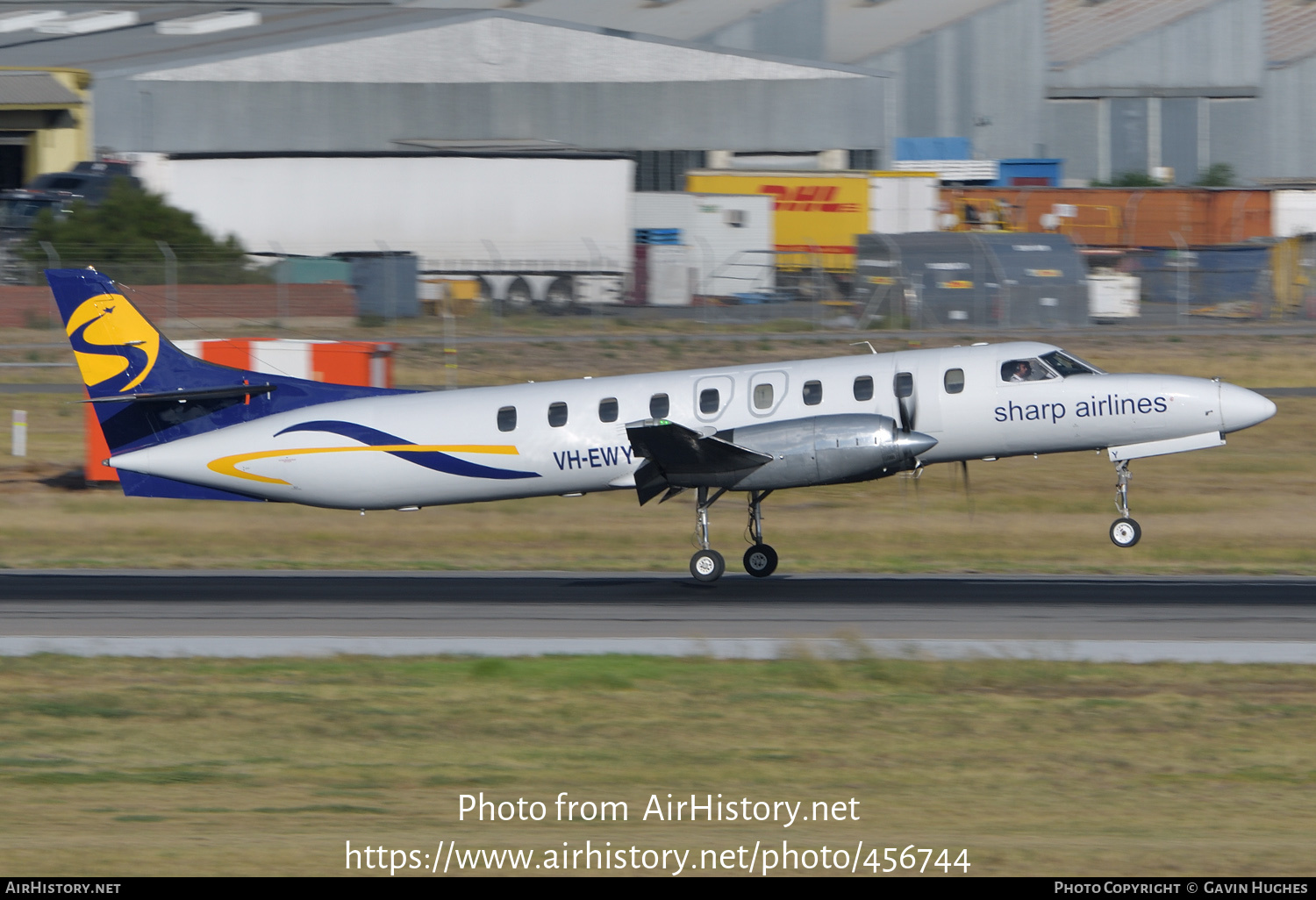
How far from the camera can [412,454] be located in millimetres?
22562

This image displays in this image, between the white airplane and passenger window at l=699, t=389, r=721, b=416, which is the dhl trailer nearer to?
the white airplane

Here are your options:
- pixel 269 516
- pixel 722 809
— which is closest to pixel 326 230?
pixel 269 516

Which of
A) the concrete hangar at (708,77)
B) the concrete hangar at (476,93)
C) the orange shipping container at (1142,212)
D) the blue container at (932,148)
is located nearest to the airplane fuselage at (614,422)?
the concrete hangar at (708,77)

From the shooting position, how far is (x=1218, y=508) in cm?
2888

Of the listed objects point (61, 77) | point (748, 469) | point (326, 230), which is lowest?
point (748, 469)

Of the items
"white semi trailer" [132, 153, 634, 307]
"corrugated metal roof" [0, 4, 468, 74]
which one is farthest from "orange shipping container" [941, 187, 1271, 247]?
"corrugated metal roof" [0, 4, 468, 74]

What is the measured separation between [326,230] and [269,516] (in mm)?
26517

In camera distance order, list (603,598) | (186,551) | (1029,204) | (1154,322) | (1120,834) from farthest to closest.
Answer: (1029,204)
(1154,322)
(186,551)
(603,598)
(1120,834)

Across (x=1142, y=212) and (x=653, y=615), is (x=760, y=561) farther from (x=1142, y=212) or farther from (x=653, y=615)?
(x=1142, y=212)

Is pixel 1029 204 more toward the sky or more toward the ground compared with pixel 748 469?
more toward the sky

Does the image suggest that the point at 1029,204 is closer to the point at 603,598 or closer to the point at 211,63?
the point at 211,63

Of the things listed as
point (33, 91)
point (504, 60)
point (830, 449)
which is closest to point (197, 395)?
point (830, 449)

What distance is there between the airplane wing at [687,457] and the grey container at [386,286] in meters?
26.4

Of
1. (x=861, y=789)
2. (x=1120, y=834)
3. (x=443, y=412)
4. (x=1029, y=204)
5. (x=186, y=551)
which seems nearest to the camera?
(x=1120, y=834)
